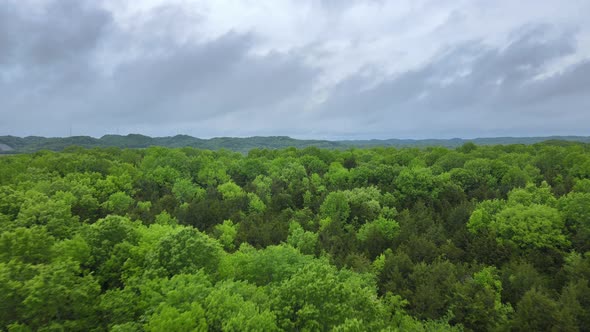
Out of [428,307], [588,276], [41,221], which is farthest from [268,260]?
[588,276]

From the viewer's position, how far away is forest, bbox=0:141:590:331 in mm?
21781

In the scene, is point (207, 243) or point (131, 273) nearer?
point (131, 273)

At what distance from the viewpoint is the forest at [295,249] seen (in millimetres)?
21781

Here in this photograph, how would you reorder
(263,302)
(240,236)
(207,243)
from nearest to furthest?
(263,302) < (207,243) < (240,236)

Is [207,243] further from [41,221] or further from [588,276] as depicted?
[588,276]

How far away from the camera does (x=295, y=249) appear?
36.1 metres

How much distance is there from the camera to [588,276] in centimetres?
3341

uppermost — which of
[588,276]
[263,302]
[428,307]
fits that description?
[263,302]

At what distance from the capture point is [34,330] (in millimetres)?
19609

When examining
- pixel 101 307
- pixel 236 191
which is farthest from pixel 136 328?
pixel 236 191

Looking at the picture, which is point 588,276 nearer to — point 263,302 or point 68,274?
point 263,302

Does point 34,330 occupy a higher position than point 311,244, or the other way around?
point 34,330

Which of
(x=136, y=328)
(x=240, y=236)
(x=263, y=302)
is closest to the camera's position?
(x=136, y=328)

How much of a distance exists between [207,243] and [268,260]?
616 centimetres
